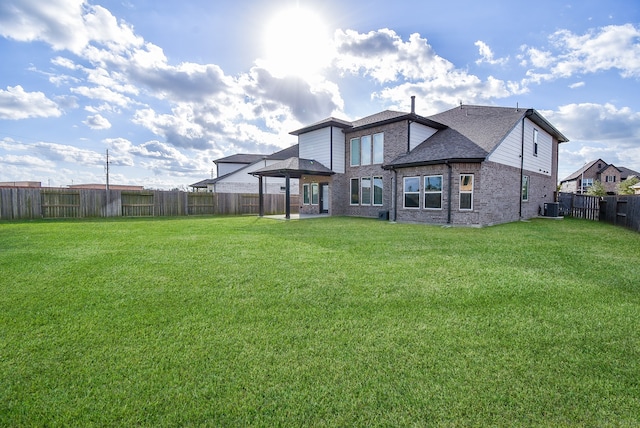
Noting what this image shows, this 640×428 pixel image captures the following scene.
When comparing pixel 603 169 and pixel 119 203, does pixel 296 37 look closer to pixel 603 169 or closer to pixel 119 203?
pixel 119 203

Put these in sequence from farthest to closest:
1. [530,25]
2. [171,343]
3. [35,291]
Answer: [530,25] → [35,291] → [171,343]

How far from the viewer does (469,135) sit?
1505 cm

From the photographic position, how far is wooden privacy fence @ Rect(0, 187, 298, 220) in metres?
17.3

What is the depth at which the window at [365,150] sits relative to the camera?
17.8 meters

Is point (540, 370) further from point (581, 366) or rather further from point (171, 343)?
point (171, 343)

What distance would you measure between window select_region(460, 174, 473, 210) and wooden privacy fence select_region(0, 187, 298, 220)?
49.8 feet

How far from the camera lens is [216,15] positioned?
1069 cm

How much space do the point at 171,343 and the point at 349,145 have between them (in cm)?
1756

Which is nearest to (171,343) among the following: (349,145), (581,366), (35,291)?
(35,291)

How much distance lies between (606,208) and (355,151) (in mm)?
13899

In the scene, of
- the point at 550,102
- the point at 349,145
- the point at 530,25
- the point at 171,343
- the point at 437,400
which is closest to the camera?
the point at 437,400

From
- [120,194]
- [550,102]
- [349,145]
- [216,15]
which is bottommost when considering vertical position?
[120,194]

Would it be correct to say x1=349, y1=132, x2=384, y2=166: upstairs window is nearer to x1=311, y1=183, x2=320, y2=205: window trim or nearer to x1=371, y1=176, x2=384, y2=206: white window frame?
x1=371, y1=176, x2=384, y2=206: white window frame

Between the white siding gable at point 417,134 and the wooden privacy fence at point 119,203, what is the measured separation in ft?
40.9
